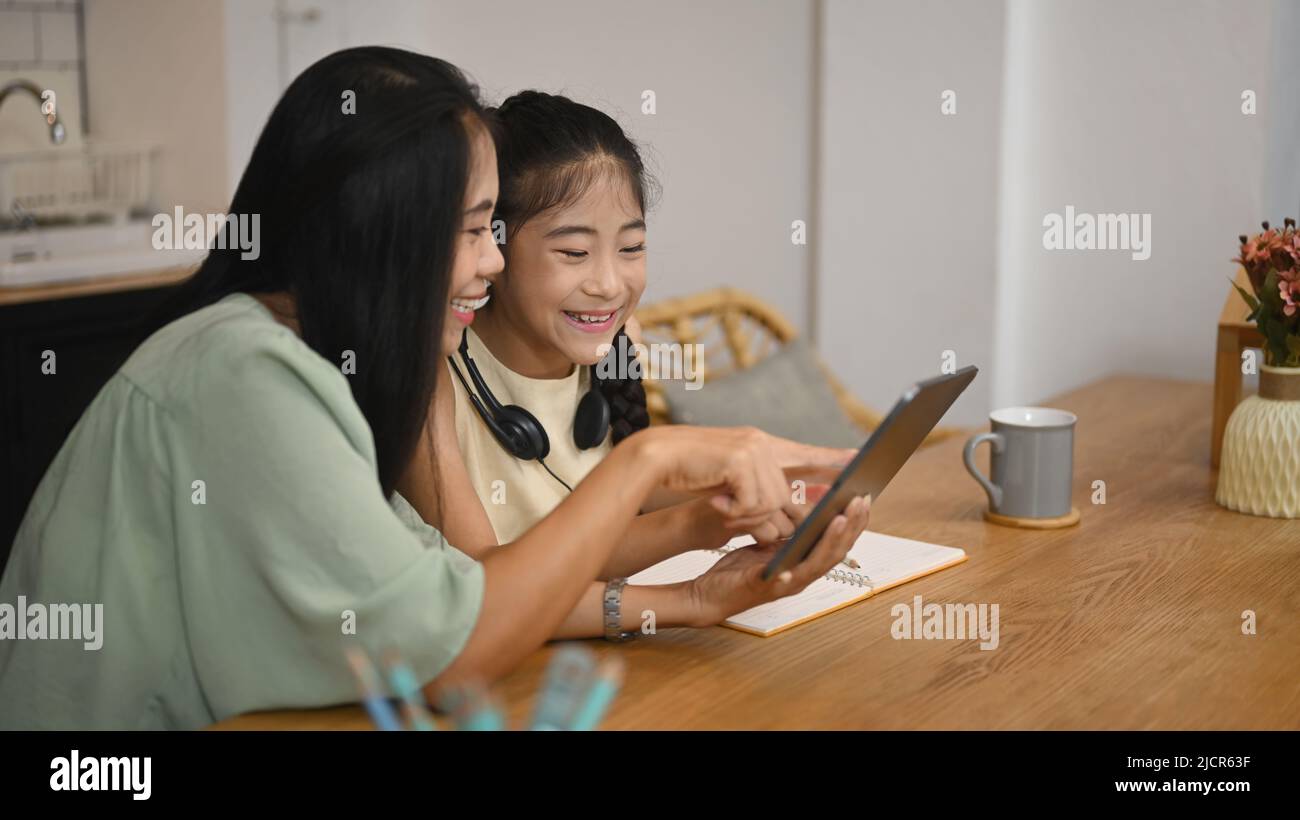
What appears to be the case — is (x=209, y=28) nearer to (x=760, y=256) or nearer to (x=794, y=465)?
(x=760, y=256)

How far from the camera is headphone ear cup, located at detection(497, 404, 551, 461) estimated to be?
1662mm

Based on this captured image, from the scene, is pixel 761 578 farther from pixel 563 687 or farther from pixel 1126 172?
pixel 1126 172

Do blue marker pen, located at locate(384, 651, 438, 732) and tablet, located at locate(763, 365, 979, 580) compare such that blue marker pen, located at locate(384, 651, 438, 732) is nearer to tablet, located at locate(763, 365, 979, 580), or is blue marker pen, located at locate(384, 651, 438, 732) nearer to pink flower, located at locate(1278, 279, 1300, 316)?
tablet, located at locate(763, 365, 979, 580)

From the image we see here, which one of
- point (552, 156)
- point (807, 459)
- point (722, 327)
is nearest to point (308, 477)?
point (807, 459)

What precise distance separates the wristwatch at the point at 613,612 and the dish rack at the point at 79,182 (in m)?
2.43

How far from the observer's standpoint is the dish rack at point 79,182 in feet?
10.6

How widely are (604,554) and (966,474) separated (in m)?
0.95

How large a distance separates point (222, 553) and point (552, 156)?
72 centimetres

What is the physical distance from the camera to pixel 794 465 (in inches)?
50.9

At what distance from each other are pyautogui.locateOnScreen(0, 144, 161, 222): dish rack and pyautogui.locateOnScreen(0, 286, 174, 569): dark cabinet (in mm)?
444

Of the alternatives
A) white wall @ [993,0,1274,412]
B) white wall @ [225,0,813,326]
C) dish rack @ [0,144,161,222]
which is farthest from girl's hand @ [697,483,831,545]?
dish rack @ [0,144,161,222]

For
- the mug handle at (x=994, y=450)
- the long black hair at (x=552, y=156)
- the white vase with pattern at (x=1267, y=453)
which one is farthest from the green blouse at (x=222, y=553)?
the white vase with pattern at (x=1267, y=453)

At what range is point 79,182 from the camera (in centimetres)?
338

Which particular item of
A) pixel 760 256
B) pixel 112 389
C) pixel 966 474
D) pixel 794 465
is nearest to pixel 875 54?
pixel 760 256
